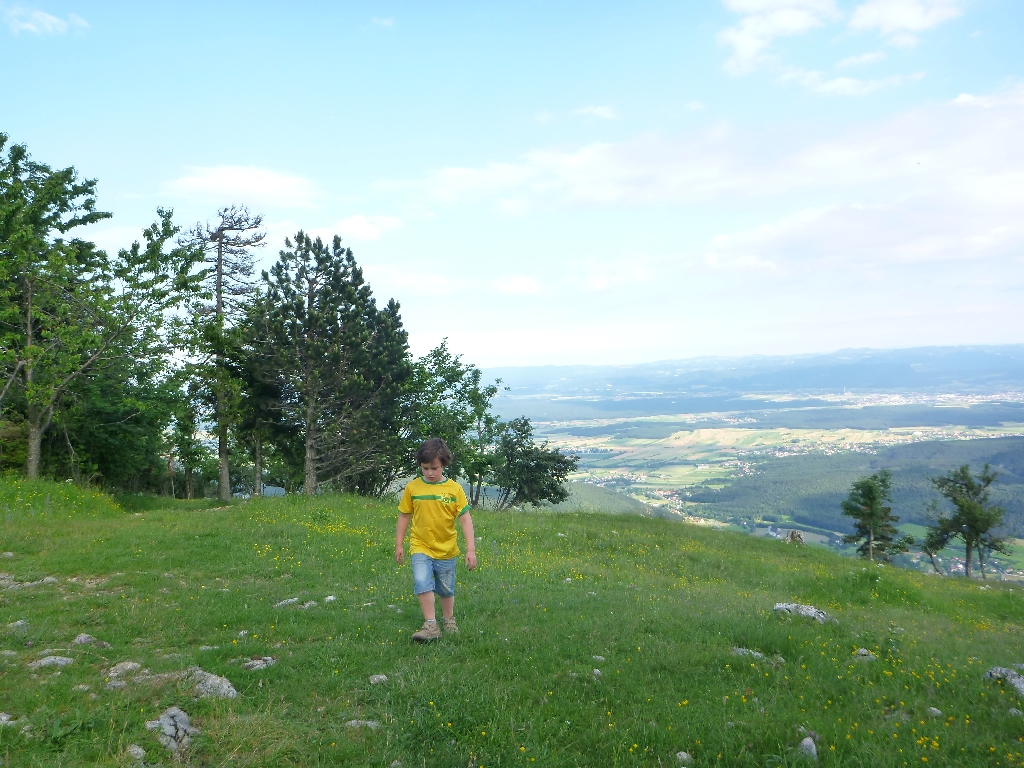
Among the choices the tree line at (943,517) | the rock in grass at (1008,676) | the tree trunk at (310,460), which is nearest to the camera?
the rock in grass at (1008,676)

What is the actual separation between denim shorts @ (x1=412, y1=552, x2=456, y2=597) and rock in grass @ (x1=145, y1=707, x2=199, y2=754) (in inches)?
110

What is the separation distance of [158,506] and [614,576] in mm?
21147

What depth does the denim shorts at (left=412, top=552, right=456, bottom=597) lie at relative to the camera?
7.11 m

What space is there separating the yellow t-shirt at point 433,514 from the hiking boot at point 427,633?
0.83m

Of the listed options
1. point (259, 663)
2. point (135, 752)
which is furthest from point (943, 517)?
point (135, 752)

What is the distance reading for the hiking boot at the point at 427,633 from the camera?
7000 millimetres

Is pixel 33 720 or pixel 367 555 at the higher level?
pixel 33 720

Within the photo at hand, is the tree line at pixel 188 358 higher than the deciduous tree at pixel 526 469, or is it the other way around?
the tree line at pixel 188 358

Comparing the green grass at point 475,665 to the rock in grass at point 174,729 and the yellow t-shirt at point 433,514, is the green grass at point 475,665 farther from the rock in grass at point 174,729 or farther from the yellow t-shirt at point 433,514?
the yellow t-shirt at point 433,514

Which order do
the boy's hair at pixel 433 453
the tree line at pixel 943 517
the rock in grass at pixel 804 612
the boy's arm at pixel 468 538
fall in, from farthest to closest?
the tree line at pixel 943 517, the rock in grass at pixel 804 612, the boy's hair at pixel 433 453, the boy's arm at pixel 468 538

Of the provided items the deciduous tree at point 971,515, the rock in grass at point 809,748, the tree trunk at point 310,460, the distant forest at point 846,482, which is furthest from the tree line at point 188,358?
the distant forest at point 846,482

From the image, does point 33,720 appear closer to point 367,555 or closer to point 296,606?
point 296,606

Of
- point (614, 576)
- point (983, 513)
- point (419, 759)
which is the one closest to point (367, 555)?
point (614, 576)

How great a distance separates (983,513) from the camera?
40250 mm
